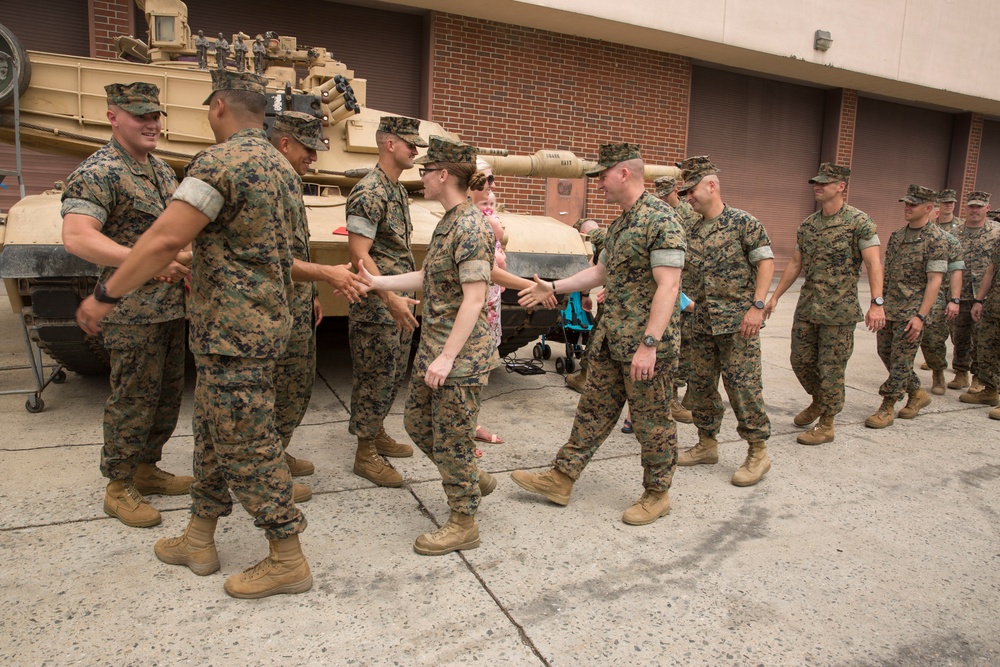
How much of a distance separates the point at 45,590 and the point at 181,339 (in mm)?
1232

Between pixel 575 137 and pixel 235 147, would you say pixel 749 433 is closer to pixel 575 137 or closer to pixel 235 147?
pixel 235 147

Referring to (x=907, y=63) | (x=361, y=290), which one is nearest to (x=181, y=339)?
(x=361, y=290)

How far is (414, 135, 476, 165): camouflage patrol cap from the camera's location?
3.12m

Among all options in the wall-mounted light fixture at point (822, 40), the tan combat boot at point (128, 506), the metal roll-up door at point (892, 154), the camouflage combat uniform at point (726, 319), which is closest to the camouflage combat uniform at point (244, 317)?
the tan combat boot at point (128, 506)

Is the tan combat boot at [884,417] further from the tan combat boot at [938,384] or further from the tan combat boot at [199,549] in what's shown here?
the tan combat boot at [199,549]

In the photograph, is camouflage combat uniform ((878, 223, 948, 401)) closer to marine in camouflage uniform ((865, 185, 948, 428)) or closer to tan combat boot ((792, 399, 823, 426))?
marine in camouflage uniform ((865, 185, 948, 428))

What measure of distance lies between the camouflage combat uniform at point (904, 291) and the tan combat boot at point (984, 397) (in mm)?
939

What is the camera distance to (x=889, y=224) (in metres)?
17.9

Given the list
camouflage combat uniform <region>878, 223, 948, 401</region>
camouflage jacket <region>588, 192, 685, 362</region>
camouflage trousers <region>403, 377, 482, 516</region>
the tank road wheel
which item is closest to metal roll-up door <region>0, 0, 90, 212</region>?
the tank road wheel

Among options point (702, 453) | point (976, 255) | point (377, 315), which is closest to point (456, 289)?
point (377, 315)

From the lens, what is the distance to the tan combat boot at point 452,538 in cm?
328

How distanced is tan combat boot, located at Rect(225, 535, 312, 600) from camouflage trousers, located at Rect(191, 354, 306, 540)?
0.06 metres

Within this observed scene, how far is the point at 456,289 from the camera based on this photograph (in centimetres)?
324

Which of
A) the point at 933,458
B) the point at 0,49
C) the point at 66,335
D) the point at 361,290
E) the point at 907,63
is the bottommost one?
the point at 933,458
